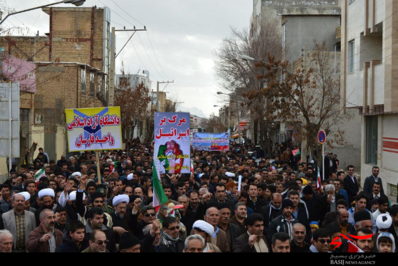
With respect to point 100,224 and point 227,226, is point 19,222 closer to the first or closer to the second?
point 100,224

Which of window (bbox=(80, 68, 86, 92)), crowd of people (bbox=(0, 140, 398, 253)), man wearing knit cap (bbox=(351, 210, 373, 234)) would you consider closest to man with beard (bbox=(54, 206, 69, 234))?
crowd of people (bbox=(0, 140, 398, 253))

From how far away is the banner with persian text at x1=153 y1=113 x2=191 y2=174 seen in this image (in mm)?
13875

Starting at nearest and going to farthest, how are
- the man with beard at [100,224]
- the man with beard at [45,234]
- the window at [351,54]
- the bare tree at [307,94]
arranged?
the man with beard at [45,234]
the man with beard at [100,224]
the bare tree at [307,94]
the window at [351,54]

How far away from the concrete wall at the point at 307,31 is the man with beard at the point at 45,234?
3623cm

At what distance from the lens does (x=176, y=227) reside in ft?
22.7

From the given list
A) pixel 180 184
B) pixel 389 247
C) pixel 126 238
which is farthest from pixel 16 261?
pixel 180 184

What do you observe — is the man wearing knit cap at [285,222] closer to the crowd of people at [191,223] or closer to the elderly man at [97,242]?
the crowd of people at [191,223]

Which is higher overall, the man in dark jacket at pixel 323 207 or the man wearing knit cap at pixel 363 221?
the man wearing knit cap at pixel 363 221

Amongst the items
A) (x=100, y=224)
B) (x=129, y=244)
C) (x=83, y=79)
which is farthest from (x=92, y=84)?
(x=129, y=244)

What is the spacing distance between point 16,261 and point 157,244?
4.27 metres

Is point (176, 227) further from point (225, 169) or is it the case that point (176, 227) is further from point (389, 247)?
point (225, 169)

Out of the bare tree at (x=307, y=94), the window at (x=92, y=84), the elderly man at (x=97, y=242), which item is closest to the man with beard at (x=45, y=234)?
the elderly man at (x=97, y=242)

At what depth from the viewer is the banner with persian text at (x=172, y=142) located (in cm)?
1388

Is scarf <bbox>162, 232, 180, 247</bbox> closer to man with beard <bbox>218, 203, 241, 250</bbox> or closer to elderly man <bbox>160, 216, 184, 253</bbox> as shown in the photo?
elderly man <bbox>160, 216, 184, 253</bbox>
